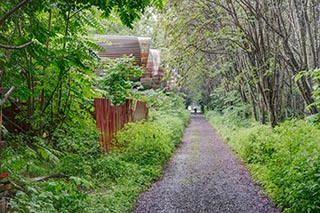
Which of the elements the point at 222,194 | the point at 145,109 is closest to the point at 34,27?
the point at 222,194

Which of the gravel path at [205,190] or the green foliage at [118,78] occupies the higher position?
the green foliage at [118,78]

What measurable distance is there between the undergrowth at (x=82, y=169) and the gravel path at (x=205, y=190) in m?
0.35

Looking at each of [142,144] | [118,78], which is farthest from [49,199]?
[118,78]

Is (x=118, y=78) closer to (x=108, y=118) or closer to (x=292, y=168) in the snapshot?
(x=108, y=118)

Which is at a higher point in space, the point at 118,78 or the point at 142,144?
the point at 118,78

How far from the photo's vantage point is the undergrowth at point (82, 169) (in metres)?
4.23

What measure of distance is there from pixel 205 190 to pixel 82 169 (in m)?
2.82

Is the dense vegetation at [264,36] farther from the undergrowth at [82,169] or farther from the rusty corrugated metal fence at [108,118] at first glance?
the undergrowth at [82,169]

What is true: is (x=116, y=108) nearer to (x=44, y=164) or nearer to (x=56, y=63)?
(x=44, y=164)

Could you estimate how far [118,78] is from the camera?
999cm

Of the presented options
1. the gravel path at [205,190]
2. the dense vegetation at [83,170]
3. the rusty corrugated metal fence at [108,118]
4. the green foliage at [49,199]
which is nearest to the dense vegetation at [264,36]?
the rusty corrugated metal fence at [108,118]

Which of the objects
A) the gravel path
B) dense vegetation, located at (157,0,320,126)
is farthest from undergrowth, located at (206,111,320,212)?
dense vegetation, located at (157,0,320,126)

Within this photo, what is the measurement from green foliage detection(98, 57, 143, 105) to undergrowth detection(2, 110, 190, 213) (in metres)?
1.02

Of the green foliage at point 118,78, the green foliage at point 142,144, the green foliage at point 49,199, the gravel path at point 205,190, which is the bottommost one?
the gravel path at point 205,190
